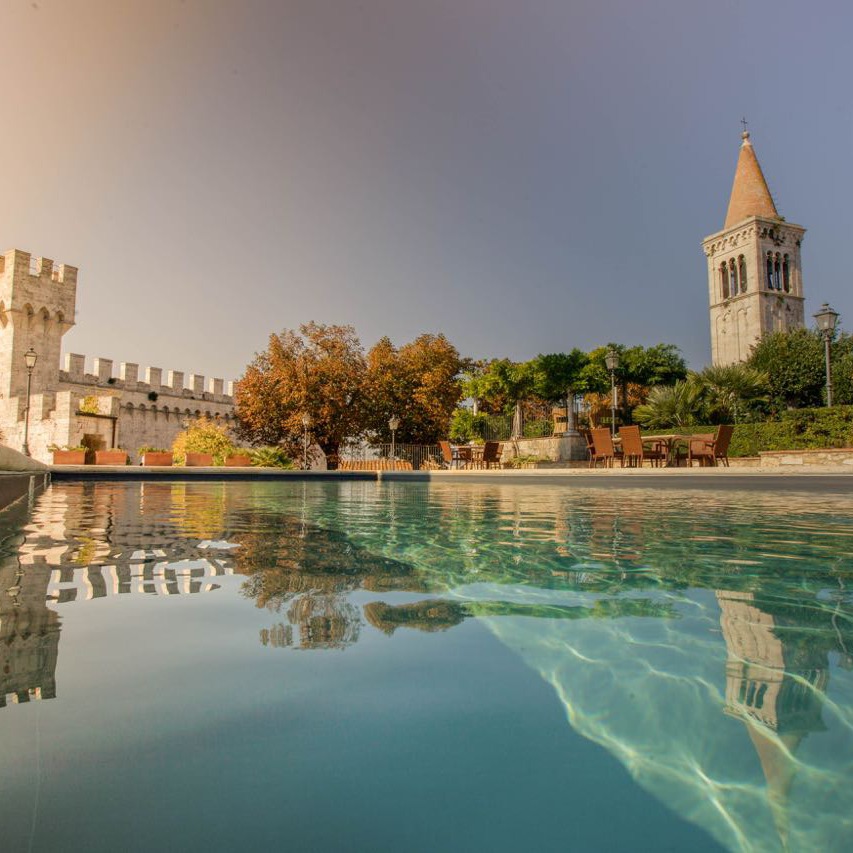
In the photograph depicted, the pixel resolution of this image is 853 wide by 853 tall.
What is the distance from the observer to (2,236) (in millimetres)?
22734

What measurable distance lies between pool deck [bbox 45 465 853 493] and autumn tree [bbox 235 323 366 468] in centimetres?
1094

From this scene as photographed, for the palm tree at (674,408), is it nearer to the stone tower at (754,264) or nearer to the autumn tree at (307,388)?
the autumn tree at (307,388)

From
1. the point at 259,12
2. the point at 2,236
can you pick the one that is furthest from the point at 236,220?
the point at 2,236

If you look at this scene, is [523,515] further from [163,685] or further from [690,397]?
[690,397]

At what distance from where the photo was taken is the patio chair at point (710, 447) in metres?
12.7

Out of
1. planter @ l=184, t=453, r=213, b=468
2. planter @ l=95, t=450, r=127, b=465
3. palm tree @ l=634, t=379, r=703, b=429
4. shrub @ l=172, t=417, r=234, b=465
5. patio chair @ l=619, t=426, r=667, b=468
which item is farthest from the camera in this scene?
shrub @ l=172, t=417, r=234, b=465

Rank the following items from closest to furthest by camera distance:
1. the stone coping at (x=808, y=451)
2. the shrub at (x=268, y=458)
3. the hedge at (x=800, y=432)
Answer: the stone coping at (x=808, y=451) → the hedge at (x=800, y=432) → the shrub at (x=268, y=458)

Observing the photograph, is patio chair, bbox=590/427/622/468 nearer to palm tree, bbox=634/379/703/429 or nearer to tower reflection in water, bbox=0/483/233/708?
palm tree, bbox=634/379/703/429

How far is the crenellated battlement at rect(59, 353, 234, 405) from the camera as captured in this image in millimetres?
24345

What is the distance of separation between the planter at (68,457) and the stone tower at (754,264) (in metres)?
39.0

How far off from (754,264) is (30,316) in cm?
4228

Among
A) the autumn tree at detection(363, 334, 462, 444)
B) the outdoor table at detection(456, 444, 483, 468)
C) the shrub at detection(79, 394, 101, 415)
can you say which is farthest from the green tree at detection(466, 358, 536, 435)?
the shrub at detection(79, 394, 101, 415)

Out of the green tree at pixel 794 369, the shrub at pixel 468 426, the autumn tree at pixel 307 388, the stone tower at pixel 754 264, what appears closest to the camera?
the green tree at pixel 794 369

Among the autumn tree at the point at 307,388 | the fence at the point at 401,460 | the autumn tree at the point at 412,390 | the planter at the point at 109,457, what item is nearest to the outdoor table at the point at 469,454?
the fence at the point at 401,460
